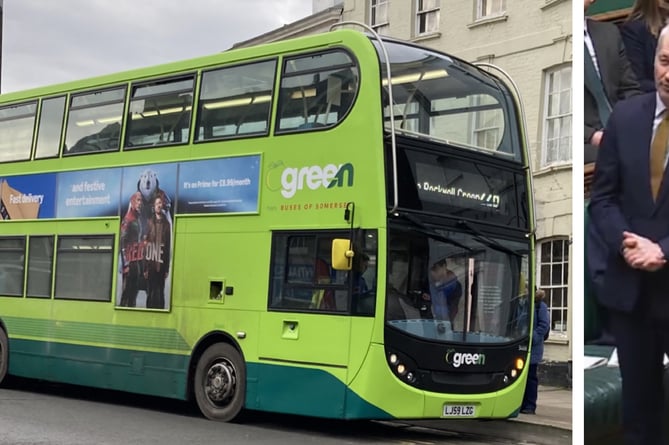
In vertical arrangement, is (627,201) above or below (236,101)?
below

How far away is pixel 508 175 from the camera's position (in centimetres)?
1252

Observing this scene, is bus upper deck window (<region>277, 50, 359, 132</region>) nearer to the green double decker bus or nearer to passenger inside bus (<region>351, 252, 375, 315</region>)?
the green double decker bus

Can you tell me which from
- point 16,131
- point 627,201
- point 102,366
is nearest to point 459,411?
point 102,366

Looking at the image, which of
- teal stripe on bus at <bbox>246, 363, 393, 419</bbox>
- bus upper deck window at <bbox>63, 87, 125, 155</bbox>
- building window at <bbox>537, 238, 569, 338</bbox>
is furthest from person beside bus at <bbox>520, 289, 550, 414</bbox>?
bus upper deck window at <bbox>63, 87, 125, 155</bbox>

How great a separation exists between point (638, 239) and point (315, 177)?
7665mm

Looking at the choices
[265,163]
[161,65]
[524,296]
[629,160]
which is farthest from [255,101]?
[629,160]

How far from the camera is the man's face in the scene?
15.1 feet

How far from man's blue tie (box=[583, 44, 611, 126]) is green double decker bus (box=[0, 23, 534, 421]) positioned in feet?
21.5

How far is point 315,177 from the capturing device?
12086mm

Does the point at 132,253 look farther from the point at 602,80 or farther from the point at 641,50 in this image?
the point at 641,50

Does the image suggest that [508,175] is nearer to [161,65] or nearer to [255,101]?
[255,101]

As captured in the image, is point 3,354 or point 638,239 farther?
point 3,354

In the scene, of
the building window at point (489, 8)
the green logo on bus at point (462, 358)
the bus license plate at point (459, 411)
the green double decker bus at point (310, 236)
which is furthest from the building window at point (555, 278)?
the bus license plate at point (459, 411)

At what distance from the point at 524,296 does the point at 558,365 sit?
743 centimetres
